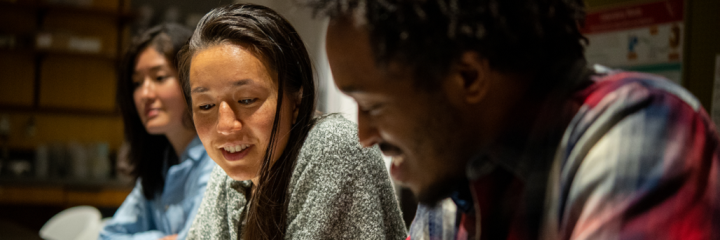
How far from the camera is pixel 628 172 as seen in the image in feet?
1.51

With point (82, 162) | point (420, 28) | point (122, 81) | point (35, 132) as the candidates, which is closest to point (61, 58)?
point (35, 132)

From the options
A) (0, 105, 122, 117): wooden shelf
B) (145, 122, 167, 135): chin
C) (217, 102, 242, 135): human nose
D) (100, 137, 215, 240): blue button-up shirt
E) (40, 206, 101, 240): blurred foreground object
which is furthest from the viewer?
(0, 105, 122, 117): wooden shelf

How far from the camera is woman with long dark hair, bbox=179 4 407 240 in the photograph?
868mm

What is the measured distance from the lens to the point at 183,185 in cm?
164

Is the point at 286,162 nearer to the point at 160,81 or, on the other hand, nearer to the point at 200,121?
the point at 200,121

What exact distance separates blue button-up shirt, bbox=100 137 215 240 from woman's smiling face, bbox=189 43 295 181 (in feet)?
1.98

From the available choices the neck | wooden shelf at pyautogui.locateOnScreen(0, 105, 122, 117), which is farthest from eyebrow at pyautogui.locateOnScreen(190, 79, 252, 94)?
wooden shelf at pyautogui.locateOnScreen(0, 105, 122, 117)

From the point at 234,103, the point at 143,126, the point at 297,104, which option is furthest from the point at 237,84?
the point at 143,126

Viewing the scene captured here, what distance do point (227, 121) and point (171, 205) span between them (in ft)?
2.98

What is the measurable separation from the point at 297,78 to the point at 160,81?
0.86m

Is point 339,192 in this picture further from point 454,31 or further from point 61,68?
point 61,68

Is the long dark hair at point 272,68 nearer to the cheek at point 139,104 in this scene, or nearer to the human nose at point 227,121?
the human nose at point 227,121

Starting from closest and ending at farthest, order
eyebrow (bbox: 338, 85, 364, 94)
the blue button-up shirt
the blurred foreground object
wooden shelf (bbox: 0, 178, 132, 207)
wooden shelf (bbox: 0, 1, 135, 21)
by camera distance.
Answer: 1. eyebrow (bbox: 338, 85, 364, 94)
2. the blue button-up shirt
3. the blurred foreground object
4. wooden shelf (bbox: 0, 178, 132, 207)
5. wooden shelf (bbox: 0, 1, 135, 21)

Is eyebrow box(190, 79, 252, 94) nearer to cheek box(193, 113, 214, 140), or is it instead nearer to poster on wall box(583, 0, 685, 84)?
cheek box(193, 113, 214, 140)
